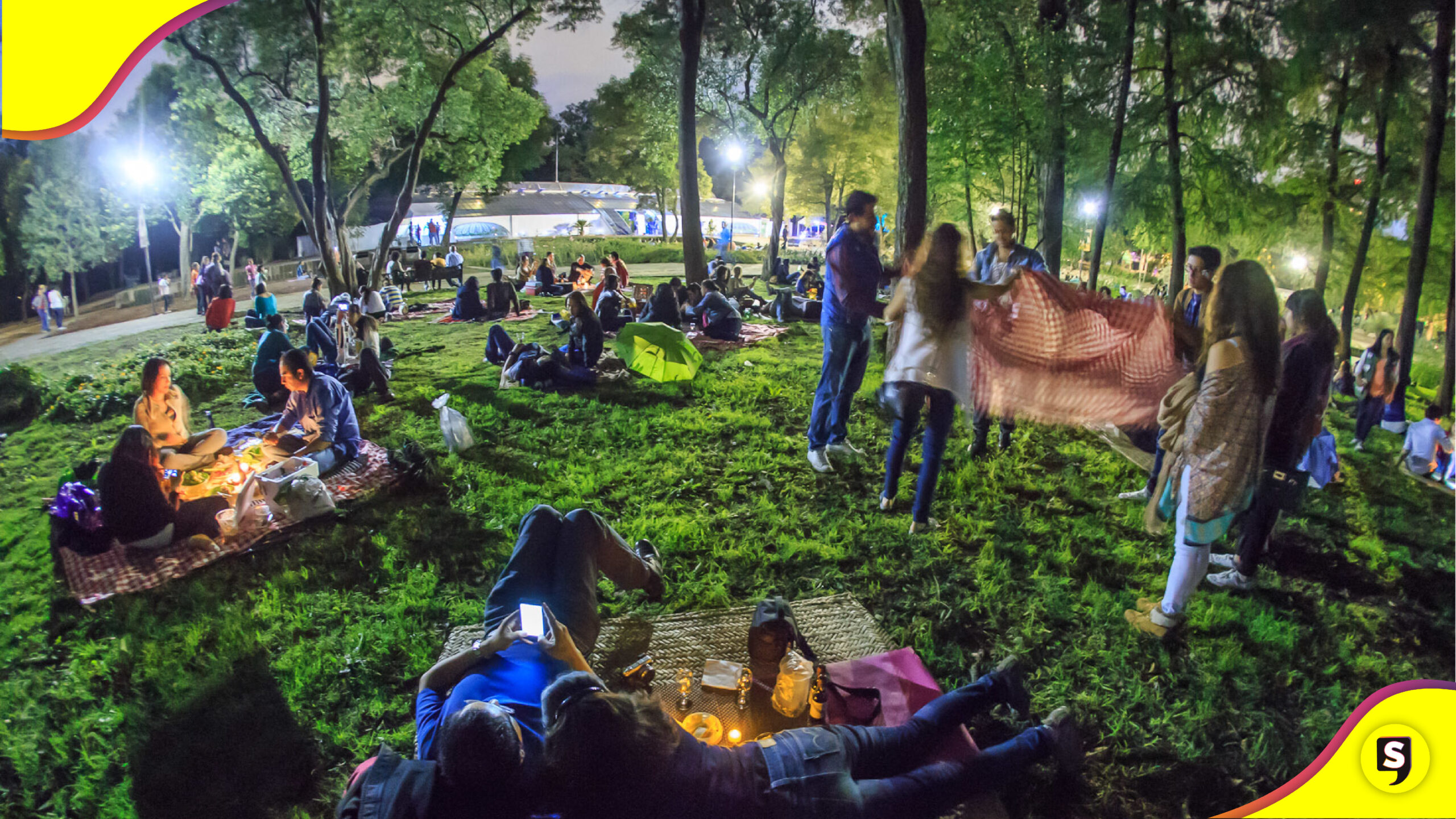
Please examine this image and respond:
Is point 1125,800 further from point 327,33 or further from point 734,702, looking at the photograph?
point 327,33

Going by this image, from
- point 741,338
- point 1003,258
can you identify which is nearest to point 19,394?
point 1003,258

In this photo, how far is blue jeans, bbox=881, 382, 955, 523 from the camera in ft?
11.6

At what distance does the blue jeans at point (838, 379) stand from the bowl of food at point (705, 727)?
259cm

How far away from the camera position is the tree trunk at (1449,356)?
2848 mm

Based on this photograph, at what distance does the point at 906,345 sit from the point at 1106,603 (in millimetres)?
1657

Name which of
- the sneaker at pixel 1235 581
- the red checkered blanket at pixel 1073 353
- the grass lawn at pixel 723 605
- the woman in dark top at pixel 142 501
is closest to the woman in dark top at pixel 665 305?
the grass lawn at pixel 723 605

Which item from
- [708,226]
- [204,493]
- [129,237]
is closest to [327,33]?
[129,237]

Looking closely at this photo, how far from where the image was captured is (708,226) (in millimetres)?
6902

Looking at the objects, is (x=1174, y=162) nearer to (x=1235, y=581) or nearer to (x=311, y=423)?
(x=1235, y=581)

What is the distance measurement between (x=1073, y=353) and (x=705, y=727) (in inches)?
Result: 144

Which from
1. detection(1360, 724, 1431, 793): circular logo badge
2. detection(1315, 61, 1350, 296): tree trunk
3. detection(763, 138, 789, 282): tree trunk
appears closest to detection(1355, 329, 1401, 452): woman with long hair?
detection(1315, 61, 1350, 296): tree trunk

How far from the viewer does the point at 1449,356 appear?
2912 mm

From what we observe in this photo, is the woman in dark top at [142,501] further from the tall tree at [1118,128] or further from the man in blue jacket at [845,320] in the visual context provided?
the tall tree at [1118,128]

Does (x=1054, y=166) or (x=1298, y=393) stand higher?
(x=1054, y=166)
